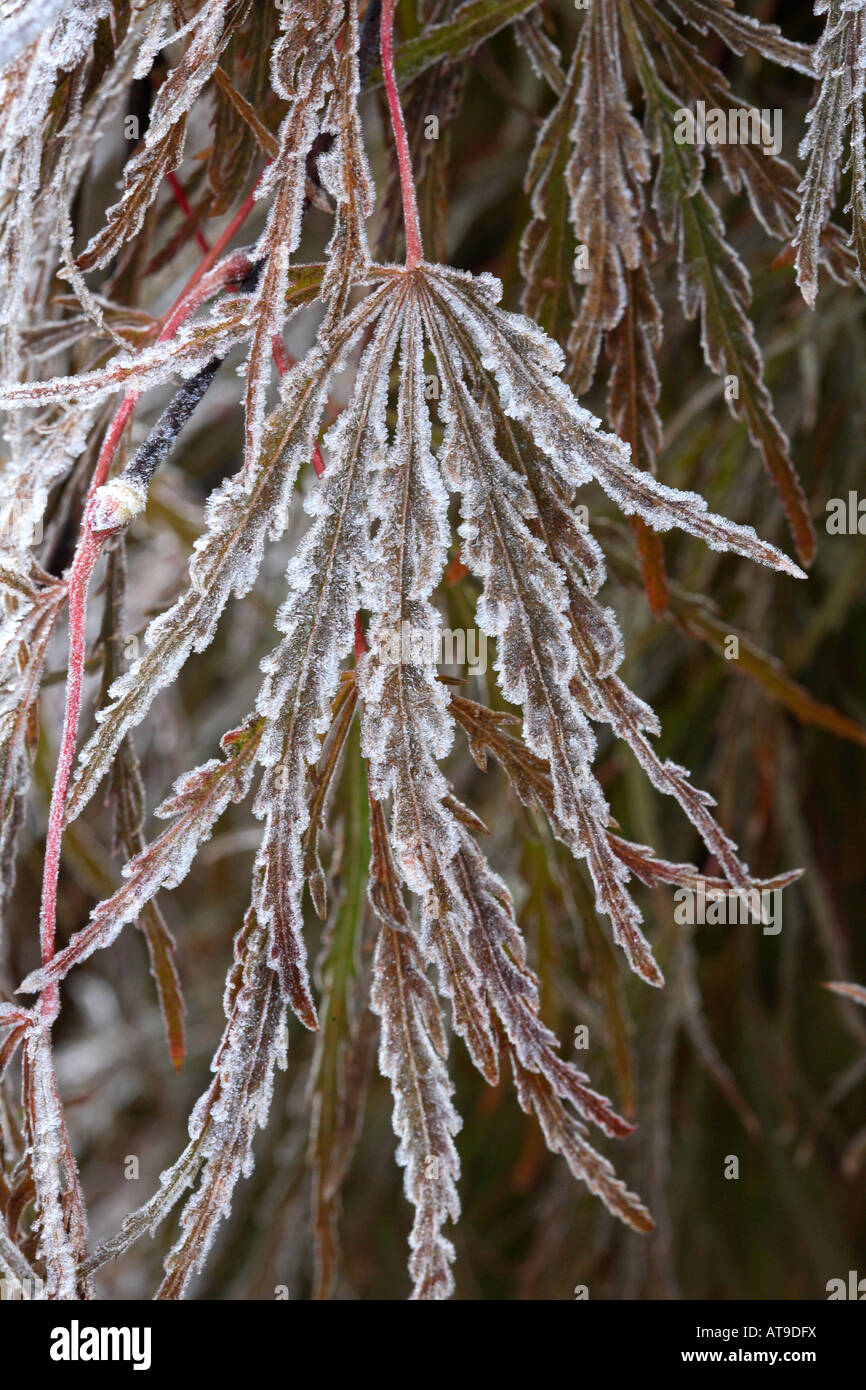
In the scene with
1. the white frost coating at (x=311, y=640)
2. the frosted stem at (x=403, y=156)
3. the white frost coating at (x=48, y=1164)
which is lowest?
the white frost coating at (x=48, y=1164)

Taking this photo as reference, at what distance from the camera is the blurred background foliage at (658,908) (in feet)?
3.71

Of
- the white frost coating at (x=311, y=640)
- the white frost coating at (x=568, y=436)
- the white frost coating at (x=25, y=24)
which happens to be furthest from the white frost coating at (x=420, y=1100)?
the white frost coating at (x=25, y=24)

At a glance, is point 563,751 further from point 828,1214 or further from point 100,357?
point 828,1214

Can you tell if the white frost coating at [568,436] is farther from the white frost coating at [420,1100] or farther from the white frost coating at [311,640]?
the white frost coating at [420,1100]

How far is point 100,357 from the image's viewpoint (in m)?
0.67

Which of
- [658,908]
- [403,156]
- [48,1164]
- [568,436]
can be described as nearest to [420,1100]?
[48,1164]

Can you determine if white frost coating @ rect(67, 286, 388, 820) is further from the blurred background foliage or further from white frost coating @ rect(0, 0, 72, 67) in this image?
the blurred background foliage

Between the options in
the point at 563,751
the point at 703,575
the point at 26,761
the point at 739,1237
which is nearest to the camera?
the point at 563,751

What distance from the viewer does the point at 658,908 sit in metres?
1.14

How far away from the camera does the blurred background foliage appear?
113 cm

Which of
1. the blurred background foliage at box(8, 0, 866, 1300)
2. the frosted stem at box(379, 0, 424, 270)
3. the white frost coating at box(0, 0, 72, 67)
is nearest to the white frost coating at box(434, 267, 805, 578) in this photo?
the frosted stem at box(379, 0, 424, 270)
